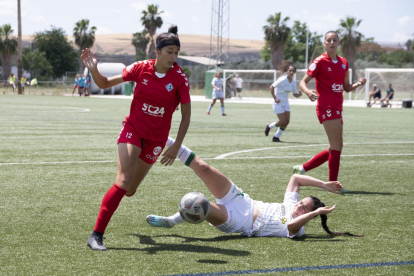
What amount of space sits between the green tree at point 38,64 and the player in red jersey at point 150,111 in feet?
254

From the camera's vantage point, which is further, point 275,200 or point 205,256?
point 275,200

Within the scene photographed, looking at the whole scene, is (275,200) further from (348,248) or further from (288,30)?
(288,30)

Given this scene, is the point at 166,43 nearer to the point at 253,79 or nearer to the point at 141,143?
the point at 141,143

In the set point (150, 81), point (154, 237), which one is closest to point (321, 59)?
point (150, 81)

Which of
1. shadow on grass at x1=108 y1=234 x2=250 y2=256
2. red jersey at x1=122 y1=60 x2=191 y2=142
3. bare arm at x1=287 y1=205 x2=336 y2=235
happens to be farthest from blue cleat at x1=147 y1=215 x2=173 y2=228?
bare arm at x1=287 y1=205 x2=336 y2=235

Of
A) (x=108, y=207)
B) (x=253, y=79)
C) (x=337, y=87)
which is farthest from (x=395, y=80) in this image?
(x=108, y=207)

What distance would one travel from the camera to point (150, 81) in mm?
4988

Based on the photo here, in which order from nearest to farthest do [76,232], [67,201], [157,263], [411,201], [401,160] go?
[157,263]
[76,232]
[67,201]
[411,201]
[401,160]

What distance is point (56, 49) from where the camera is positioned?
8331 cm

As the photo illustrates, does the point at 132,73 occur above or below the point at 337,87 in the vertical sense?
above

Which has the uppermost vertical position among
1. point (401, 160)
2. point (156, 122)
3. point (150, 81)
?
point (150, 81)

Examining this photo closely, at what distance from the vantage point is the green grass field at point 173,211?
427 cm

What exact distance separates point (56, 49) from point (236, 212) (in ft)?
273

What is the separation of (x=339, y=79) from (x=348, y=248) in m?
3.50
